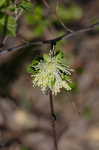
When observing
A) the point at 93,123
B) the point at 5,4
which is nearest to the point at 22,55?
the point at 93,123

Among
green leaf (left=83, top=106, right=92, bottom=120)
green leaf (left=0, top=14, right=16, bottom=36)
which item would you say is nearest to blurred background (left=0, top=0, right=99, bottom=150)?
green leaf (left=83, top=106, right=92, bottom=120)

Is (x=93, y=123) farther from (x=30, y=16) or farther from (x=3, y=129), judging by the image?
(x=30, y=16)

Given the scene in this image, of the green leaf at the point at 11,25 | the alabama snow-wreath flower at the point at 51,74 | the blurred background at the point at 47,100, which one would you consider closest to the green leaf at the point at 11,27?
the green leaf at the point at 11,25

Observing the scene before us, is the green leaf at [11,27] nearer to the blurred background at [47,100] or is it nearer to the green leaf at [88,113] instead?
the blurred background at [47,100]

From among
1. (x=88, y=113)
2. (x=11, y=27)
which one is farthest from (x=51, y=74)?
(x=88, y=113)

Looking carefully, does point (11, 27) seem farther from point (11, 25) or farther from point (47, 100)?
point (47, 100)

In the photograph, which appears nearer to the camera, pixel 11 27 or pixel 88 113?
pixel 11 27
